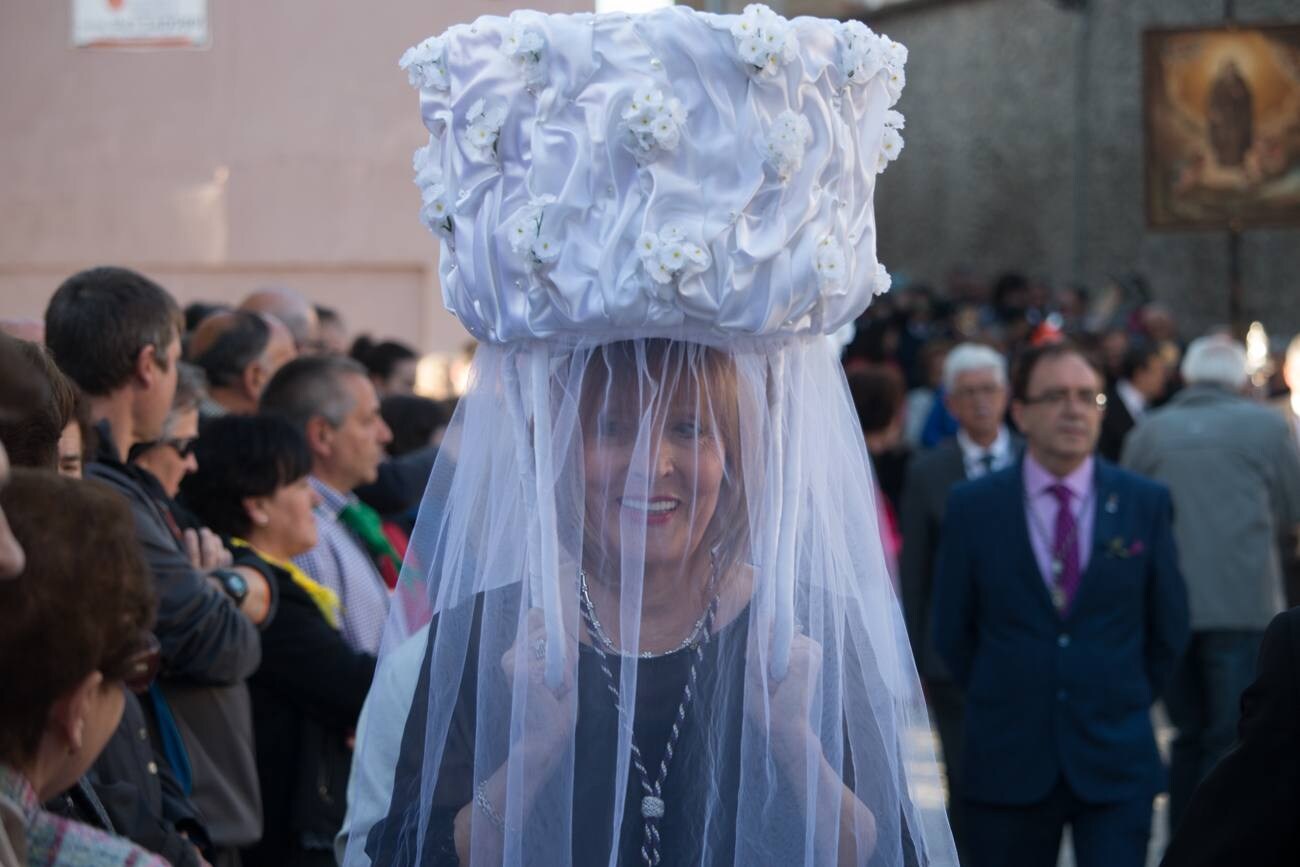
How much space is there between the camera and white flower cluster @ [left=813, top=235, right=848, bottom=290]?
259 centimetres

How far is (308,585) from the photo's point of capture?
432 centimetres

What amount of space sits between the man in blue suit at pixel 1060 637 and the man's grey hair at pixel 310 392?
1860 millimetres

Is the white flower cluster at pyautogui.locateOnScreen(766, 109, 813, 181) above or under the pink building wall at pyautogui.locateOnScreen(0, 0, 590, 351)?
under

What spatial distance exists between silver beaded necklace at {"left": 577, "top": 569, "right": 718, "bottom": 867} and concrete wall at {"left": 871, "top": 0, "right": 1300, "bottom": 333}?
783 inches

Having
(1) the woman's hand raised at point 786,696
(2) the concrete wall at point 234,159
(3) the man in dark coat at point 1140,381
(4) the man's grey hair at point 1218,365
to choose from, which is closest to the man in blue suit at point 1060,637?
(4) the man's grey hair at point 1218,365

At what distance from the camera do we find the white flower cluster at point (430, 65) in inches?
106

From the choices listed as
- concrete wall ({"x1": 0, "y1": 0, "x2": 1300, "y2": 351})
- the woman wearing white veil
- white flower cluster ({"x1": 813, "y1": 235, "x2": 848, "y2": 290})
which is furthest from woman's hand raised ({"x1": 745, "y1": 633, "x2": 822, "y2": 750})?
concrete wall ({"x1": 0, "y1": 0, "x2": 1300, "y2": 351})

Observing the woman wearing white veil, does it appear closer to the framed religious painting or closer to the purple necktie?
the purple necktie

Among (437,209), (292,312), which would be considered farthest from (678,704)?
(292,312)

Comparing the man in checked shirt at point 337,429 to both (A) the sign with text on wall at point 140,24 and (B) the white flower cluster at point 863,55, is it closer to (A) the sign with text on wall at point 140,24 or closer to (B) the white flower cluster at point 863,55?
(B) the white flower cluster at point 863,55

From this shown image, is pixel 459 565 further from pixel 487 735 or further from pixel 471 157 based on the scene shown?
pixel 471 157

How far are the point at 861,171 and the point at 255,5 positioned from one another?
238 inches

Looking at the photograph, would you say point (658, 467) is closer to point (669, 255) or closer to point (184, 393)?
point (669, 255)

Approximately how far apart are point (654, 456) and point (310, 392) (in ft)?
7.84
